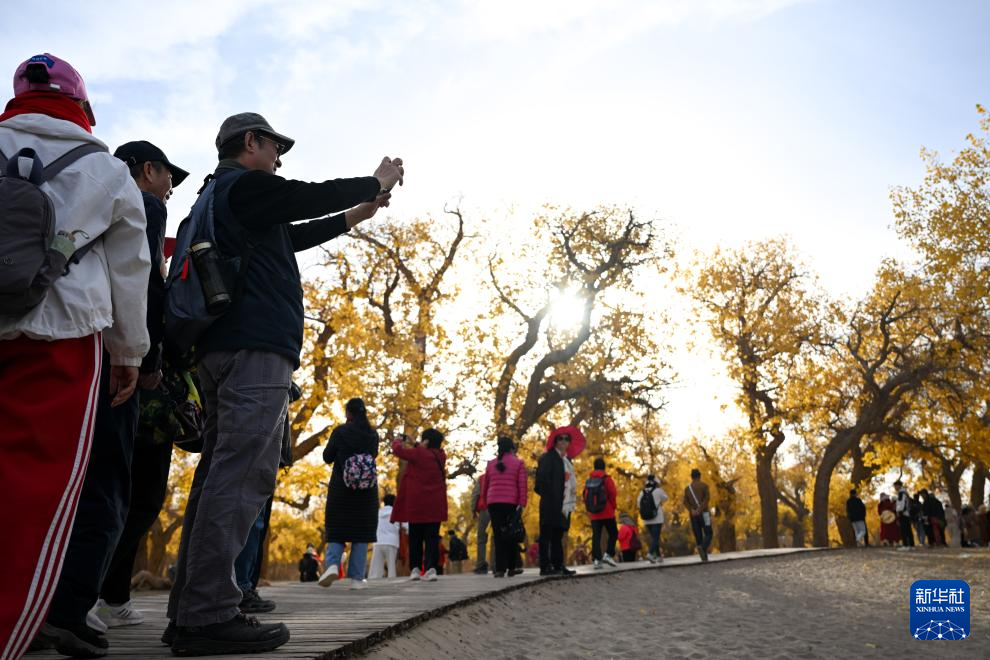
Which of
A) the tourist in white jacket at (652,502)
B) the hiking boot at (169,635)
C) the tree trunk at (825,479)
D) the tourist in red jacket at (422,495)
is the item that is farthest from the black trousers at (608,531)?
the tree trunk at (825,479)

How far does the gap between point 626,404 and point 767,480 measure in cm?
839

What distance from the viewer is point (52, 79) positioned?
2.88 metres

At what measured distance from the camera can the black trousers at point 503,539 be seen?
11.0 meters

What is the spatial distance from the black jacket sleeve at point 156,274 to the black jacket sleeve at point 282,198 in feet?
1.75

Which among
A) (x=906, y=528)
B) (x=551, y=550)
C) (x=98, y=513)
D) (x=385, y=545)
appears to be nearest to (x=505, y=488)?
(x=551, y=550)

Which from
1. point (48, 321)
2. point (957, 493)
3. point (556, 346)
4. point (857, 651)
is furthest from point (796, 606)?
point (957, 493)

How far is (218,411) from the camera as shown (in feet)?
11.7

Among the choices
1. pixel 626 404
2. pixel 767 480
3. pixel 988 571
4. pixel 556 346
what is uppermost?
pixel 556 346

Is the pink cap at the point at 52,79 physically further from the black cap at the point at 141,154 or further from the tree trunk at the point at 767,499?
the tree trunk at the point at 767,499

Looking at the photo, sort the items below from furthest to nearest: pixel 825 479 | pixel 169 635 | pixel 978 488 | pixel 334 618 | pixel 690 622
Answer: pixel 978 488 → pixel 825 479 → pixel 690 622 → pixel 334 618 → pixel 169 635

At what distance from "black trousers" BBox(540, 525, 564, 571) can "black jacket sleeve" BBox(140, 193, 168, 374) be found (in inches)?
341

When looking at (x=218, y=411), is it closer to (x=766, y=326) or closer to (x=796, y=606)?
(x=796, y=606)

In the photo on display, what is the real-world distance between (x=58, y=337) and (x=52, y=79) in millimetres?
1104

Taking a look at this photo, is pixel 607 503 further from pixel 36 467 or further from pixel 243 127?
pixel 36 467
